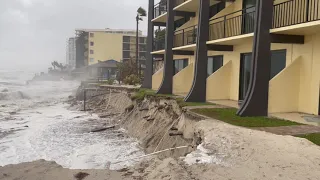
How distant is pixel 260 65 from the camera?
11938 mm

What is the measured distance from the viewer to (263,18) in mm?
11734

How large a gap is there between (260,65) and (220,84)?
242 inches

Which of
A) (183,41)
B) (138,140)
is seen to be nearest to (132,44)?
(183,41)

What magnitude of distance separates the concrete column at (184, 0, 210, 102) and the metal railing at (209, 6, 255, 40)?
1.05 m

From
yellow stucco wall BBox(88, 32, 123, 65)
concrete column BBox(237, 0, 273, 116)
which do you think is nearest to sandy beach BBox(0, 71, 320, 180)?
concrete column BBox(237, 0, 273, 116)

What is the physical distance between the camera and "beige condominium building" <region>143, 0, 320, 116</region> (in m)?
11.9

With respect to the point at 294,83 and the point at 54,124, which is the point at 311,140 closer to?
the point at 294,83

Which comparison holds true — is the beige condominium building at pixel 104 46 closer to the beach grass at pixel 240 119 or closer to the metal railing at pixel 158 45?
the metal railing at pixel 158 45

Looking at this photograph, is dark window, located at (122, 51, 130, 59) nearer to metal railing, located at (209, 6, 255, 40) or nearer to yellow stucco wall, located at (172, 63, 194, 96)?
yellow stucco wall, located at (172, 63, 194, 96)

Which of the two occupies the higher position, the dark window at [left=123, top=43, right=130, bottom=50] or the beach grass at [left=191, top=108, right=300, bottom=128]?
the dark window at [left=123, top=43, right=130, bottom=50]

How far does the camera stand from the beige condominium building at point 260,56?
1191 cm

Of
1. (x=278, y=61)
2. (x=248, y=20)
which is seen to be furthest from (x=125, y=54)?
(x=278, y=61)

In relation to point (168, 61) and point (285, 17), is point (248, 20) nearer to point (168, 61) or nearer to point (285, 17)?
point (285, 17)

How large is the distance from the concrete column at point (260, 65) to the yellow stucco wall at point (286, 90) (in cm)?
50
